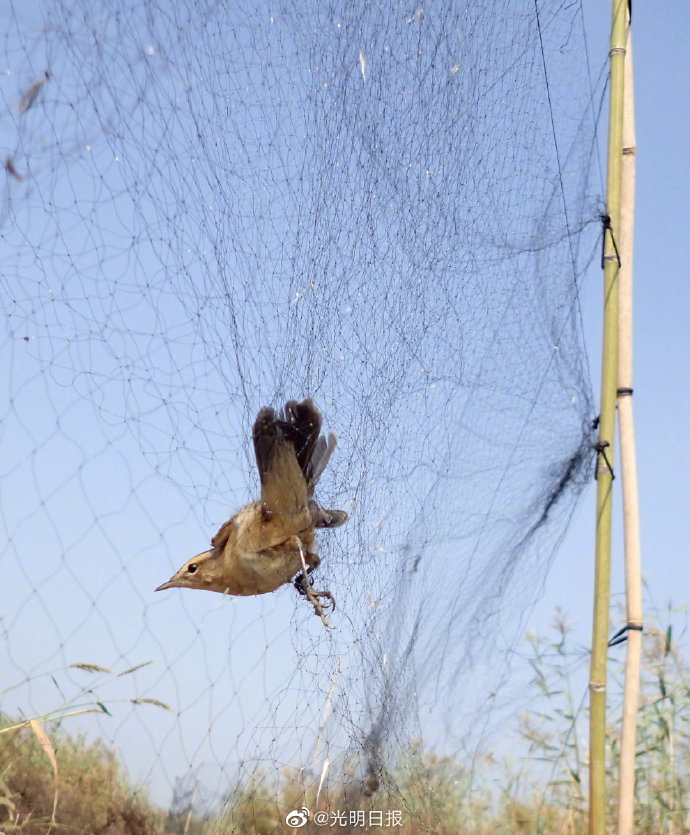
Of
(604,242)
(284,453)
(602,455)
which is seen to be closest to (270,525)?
(284,453)

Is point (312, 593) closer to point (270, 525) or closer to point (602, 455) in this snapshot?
point (270, 525)

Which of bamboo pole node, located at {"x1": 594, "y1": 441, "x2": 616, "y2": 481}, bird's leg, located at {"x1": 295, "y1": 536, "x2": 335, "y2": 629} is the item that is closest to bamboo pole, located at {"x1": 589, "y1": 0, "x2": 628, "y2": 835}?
bamboo pole node, located at {"x1": 594, "y1": 441, "x2": 616, "y2": 481}

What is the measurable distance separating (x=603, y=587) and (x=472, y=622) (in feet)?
1.07

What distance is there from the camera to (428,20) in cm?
253

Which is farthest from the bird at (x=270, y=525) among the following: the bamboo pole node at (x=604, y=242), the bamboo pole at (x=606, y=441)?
the bamboo pole node at (x=604, y=242)

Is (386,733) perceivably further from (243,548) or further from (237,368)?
(237,368)

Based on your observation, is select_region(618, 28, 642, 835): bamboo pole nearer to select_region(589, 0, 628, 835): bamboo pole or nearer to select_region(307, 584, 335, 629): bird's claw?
select_region(589, 0, 628, 835): bamboo pole

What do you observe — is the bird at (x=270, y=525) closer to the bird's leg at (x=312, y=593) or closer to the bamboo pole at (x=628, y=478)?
the bird's leg at (x=312, y=593)

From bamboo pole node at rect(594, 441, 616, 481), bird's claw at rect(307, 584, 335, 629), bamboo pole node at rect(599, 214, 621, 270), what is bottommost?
bird's claw at rect(307, 584, 335, 629)

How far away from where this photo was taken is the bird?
2.12m

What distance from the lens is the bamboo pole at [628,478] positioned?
7.96 feet

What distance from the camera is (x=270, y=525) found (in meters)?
2.13

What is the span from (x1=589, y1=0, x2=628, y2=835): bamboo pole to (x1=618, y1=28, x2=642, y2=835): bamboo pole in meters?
0.02

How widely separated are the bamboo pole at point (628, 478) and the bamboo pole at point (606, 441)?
0.08 feet
